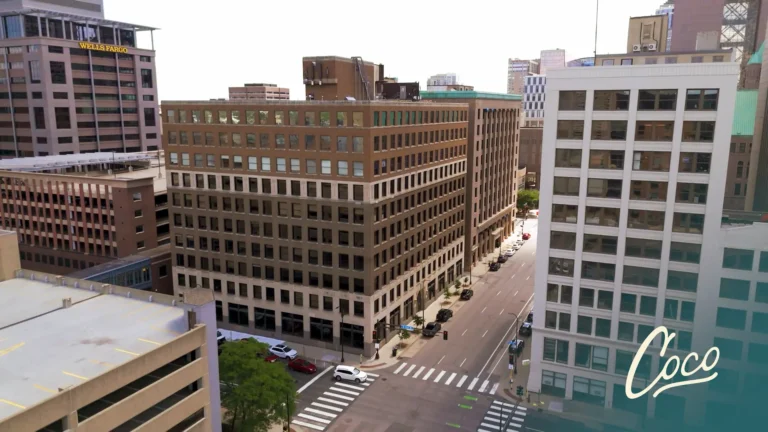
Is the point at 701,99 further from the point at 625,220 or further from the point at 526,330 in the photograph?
the point at 526,330

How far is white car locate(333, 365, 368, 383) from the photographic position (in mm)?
58156

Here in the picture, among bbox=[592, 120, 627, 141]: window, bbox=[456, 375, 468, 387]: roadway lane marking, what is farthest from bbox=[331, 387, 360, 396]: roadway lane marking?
bbox=[592, 120, 627, 141]: window

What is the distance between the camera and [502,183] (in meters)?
112

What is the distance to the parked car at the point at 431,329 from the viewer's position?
70044 millimetres

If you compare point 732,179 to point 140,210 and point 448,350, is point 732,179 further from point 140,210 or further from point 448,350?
point 140,210

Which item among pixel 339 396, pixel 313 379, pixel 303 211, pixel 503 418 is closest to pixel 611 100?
pixel 503 418

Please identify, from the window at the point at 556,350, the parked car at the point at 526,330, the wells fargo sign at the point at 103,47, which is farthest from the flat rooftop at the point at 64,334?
the wells fargo sign at the point at 103,47

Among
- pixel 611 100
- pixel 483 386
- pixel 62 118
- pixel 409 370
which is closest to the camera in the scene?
pixel 611 100

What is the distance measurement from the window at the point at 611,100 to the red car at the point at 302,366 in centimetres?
A: 3931

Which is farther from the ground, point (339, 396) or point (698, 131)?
point (698, 131)

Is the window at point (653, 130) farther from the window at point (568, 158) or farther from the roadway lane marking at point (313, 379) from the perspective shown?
the roadway lane marking at point (313, 379)

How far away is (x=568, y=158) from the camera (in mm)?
49375

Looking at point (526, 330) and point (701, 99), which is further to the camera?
point (526, 330)

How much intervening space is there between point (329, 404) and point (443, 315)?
25780 mm
